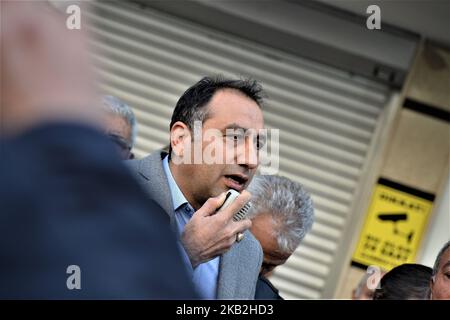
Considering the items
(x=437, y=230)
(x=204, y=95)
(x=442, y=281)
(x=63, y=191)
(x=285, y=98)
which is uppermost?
(x=285, y=98)

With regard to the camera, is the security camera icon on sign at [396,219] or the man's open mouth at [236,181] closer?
the man's open mouth at [236,181]

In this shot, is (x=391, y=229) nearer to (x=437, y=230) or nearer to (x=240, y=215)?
(x=437, y=230)

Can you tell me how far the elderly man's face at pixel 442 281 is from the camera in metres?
2.89

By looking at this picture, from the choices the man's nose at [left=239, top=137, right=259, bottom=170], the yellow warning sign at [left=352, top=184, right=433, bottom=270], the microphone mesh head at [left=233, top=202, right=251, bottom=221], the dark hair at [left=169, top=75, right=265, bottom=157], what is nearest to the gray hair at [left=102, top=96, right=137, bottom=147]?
the dark hair at [left=169, top=75, right=265, bottom=157]

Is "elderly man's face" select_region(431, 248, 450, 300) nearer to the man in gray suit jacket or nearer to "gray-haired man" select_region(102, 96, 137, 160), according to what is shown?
the man in gray suit jacket

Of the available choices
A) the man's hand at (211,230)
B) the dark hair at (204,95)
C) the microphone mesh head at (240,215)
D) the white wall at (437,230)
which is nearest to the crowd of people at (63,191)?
the man's hand at (211,230)

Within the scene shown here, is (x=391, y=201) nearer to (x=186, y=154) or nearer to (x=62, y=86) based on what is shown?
(x=186, y=154)

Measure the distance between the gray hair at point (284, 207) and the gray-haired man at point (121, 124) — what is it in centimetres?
62

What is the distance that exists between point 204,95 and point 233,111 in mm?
134

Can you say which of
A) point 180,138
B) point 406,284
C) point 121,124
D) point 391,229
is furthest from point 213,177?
point 391,229

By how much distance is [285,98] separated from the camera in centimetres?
730

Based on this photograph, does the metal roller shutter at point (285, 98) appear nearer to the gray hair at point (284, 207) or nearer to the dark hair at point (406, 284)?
the gray hair at point (284, 207)

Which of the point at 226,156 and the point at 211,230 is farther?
the point at 226,156
